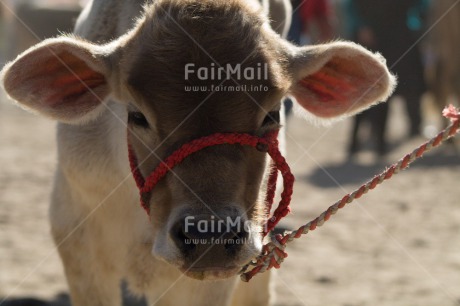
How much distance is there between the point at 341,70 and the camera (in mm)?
3754

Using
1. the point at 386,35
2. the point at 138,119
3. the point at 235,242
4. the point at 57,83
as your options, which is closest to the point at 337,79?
the point at 138,119

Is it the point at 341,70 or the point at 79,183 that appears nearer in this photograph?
the point at 341,70

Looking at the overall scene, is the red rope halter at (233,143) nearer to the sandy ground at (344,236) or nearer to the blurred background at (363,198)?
the blurred background at (363,198)

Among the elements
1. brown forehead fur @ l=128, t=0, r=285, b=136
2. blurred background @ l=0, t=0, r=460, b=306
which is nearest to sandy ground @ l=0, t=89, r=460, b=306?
blurred background @ l=0, t=0, r=460, b=306

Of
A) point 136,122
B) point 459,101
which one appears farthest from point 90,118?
point 459,101

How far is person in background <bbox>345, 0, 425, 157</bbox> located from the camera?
10180 millimetres

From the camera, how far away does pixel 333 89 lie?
384 cm

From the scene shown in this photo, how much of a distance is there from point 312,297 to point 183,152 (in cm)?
263

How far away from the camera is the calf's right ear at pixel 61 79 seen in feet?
11.3

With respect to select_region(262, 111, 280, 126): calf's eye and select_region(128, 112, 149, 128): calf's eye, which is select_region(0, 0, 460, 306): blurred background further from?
select_region(262, 111, 280, 126): calf's eye

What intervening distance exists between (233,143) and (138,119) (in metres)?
0.49

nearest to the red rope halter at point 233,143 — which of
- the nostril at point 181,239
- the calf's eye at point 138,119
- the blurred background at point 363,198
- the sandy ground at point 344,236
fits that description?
the calf's eye at point 138,119

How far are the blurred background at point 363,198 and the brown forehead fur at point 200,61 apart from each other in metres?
0.89

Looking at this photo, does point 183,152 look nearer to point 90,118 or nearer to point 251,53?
point 251,53
